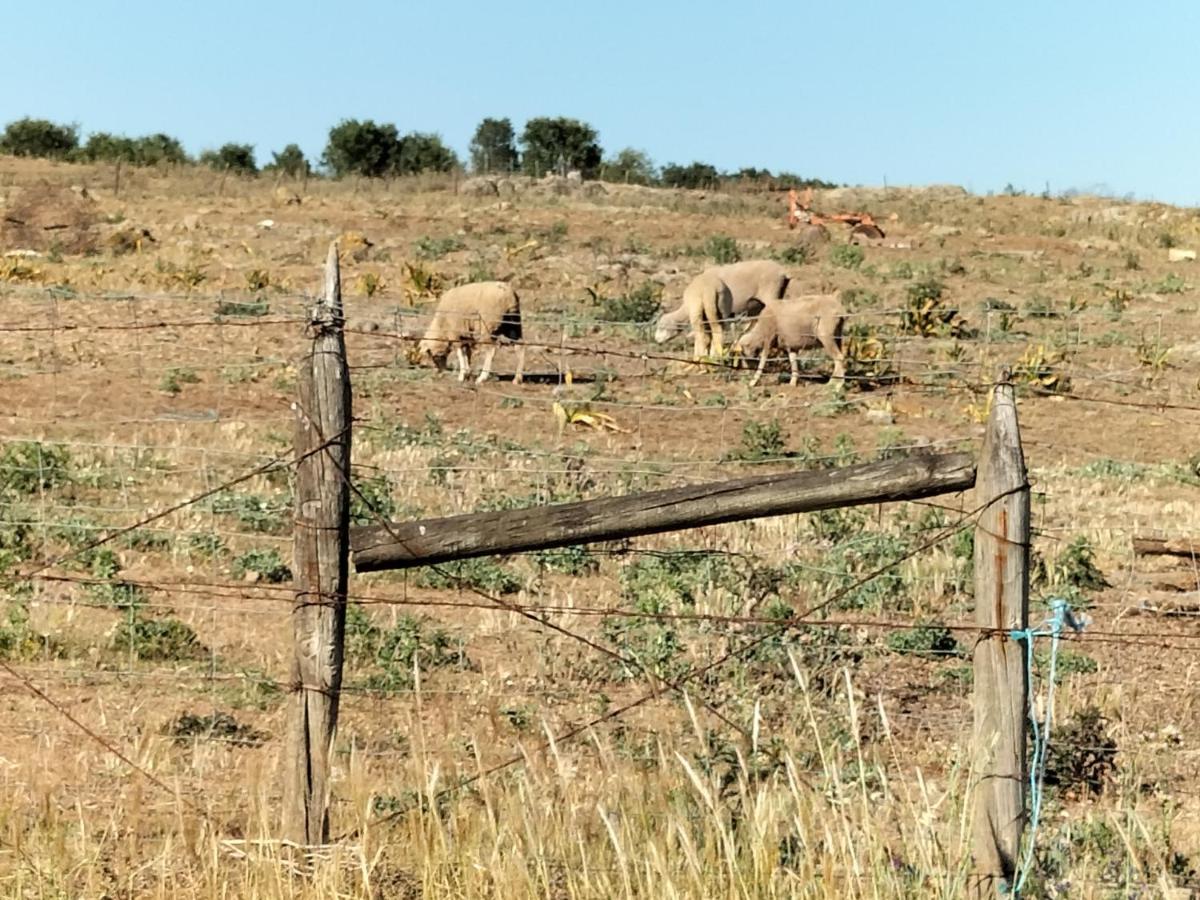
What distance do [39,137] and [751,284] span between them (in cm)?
4549

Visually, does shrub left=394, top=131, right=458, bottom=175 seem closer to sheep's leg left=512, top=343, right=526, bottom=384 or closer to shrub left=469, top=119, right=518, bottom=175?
shrub left=469, top=119, right=518, bottom=175

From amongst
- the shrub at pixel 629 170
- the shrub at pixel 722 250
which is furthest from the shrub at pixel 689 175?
the shrub at pixel 722 250

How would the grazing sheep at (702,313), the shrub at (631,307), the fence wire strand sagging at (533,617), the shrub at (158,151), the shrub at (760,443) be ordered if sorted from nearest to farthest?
1. the fence wire strand sagging at (533,617)
2. the shrub at (760,443)
3. the grazing sheep at (702,313)
4. the shrub at (631,307)
5. the shrub at (158,151)

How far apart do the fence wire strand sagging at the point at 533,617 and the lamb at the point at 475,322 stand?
14.3 feet

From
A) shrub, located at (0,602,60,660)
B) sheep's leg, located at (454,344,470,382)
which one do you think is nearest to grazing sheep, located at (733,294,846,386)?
sheep's leg, located at (454,344,470,382)

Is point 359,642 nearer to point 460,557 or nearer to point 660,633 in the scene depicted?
point 660,633

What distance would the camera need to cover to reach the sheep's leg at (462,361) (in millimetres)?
19109

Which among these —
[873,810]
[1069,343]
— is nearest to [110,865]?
[873,810]

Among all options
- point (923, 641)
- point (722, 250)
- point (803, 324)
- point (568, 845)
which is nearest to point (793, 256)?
point (722, 250)

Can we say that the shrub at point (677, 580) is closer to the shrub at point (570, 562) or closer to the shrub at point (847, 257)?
the shrub at point (570, 562)

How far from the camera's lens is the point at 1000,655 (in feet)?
14.9

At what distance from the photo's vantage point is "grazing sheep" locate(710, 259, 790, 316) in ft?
75.5

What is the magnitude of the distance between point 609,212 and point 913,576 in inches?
1210

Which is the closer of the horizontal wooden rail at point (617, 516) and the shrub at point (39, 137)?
the horizontal wooden rail at point (617, 516)
